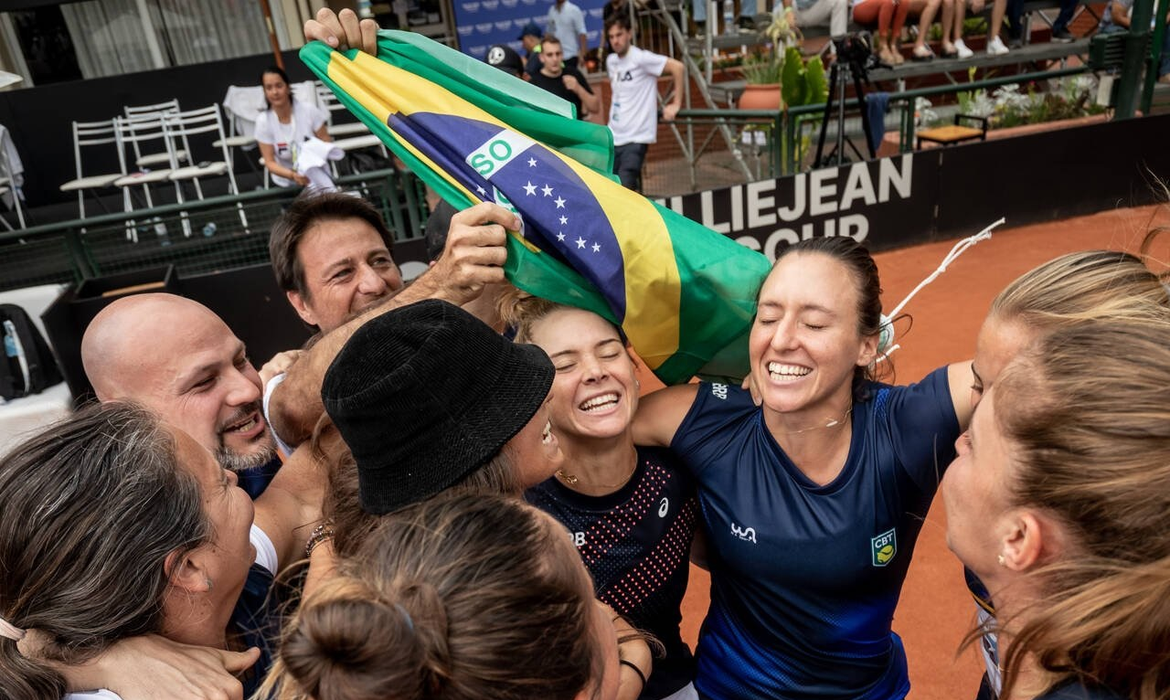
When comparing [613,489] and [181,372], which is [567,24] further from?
[613,489]

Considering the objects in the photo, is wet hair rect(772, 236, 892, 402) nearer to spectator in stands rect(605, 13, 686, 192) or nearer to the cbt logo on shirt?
the cbt logo on shirt

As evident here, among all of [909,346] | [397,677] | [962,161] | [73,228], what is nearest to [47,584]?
[397,677]

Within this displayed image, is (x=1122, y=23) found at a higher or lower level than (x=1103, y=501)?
lower

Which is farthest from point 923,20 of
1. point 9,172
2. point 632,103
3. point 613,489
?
point 9,172

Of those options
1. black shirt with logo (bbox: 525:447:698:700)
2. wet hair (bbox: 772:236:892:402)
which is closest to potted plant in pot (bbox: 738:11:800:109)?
wet hair (bbox: 772:236:892:402)

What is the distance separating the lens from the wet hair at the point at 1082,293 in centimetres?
184

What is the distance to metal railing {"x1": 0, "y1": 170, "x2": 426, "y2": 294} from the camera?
7.05 meters

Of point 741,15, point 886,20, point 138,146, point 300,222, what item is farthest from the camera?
point 741,15

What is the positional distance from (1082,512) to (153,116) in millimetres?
13764

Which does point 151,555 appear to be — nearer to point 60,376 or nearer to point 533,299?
point 533,299

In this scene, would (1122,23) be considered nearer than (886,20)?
Yes

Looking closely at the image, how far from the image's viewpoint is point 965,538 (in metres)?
1.54

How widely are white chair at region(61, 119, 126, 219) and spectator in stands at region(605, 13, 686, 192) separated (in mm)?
7338

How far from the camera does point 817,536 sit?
6.88 feet
